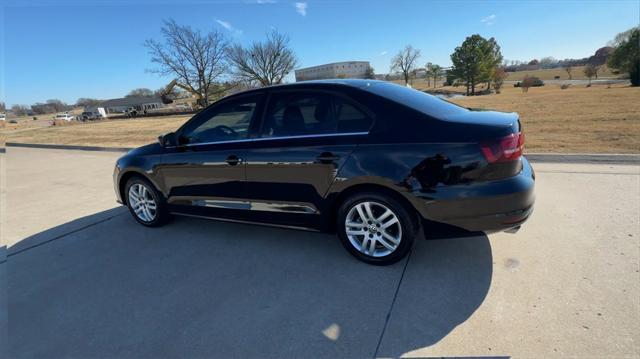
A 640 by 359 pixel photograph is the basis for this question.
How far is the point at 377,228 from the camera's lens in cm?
303

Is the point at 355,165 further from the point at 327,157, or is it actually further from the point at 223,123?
the point at 223,123

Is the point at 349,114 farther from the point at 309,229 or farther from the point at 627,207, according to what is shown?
the point at 627,207

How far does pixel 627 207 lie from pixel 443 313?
10.2 ft

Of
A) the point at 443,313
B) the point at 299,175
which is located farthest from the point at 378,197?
the point at 443,313

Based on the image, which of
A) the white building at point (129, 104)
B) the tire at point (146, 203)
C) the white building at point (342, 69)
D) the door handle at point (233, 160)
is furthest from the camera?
the white building at point (129, 104)

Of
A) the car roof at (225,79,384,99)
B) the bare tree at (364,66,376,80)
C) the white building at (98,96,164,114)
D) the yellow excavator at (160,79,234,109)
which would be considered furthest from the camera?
the white building at (98,96,164,114)

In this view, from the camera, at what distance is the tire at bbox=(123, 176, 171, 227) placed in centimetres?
432

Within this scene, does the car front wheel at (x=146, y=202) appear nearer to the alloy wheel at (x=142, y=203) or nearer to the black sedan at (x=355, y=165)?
→ the alloy wheel at (x=142, y=203)

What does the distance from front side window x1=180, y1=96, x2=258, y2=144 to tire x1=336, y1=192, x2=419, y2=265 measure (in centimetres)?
138

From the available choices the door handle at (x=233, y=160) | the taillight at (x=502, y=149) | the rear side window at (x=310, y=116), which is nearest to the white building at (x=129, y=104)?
the door handle at (x=233, y=160)

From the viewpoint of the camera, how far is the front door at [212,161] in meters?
3.58

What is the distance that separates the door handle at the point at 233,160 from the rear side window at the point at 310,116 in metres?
0.39

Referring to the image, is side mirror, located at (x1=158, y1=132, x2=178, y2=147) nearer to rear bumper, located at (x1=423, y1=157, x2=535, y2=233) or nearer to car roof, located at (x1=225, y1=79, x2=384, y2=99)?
car roof, located at (x1=225, y1=79, x2=384, y2=99)

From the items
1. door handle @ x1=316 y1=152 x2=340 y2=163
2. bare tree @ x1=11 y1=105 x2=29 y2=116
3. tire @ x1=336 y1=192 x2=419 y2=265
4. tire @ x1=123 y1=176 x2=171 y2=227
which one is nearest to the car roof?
door handle @ x1=316 y1=152 x2=340 y2=163
